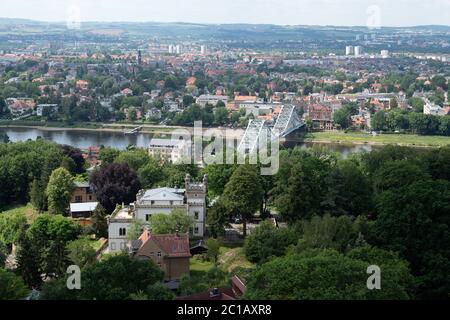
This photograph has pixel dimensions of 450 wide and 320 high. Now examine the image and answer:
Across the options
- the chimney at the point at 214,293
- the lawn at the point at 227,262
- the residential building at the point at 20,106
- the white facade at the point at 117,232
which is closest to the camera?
the chimney at the point at 214,293

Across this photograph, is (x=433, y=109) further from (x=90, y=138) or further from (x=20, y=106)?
(x=20, y=106)

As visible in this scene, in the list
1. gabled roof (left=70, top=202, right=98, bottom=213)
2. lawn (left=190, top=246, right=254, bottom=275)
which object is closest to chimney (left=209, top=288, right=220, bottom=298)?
lawn (left=190, top=246, right=254, bottom=275)

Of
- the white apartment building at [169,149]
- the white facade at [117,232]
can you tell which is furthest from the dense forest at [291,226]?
the white apartment building at [169,149]

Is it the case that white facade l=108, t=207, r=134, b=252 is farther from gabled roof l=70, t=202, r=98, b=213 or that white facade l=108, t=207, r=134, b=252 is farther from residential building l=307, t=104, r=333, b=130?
residential building l=307, t=104, r=333, b=130

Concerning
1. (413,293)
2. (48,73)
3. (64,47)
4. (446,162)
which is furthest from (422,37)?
(413,293)

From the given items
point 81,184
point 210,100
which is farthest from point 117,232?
point 210,100

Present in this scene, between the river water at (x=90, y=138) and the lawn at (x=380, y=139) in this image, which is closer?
the river water at (x=90, y=138)

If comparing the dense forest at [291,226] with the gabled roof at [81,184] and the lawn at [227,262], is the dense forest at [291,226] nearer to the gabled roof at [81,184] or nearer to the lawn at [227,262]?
the lawn at [227,262]
